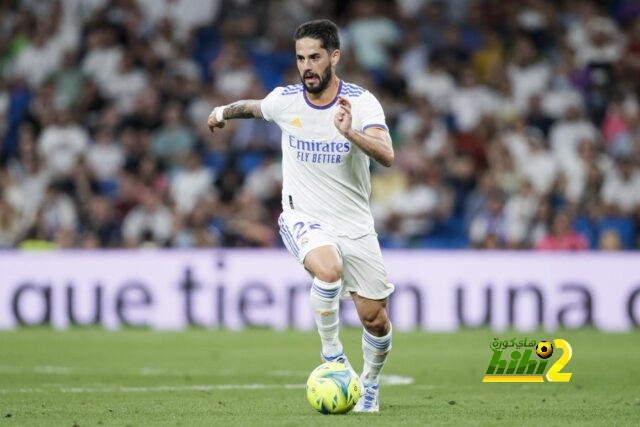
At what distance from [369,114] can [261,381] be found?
351cm

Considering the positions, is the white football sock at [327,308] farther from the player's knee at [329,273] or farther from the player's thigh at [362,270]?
the player's thigh at [362,270]

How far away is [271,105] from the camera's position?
8.84m

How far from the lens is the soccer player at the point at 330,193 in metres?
8.43

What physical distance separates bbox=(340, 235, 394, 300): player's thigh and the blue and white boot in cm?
60

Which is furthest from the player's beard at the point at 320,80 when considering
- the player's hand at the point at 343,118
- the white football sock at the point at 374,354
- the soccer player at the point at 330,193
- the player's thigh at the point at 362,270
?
the white football sock at the point at 374,354

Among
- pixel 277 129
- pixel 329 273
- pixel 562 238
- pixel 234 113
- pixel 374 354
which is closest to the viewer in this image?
pixel 329 273

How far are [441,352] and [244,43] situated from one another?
9916 mm

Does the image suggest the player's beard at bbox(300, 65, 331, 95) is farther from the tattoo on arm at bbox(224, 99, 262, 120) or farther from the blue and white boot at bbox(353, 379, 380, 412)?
the blue and white boot at bbox(353, 379, 380, 412)

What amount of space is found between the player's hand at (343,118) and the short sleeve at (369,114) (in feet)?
0.99

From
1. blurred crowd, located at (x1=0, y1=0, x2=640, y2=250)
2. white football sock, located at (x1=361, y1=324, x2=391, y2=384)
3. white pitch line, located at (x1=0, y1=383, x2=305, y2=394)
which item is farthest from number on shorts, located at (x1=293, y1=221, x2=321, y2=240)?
blurred crowd, located at (x1=0, y1=0, x2=640, y2=250)

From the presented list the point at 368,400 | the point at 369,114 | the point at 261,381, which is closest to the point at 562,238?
the point at 261,381

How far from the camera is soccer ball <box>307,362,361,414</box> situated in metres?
8.12

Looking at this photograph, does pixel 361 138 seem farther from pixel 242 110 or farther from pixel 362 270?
pixel 242 110

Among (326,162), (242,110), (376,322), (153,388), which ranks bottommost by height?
(153,388)
